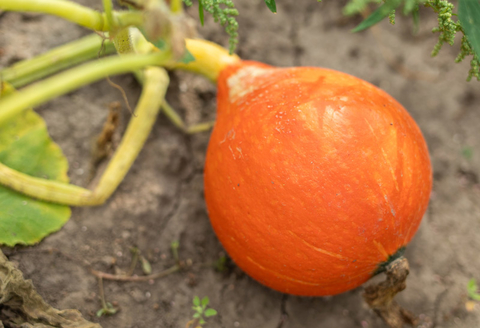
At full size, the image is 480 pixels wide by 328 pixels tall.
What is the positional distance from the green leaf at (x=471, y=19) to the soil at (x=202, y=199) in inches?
51.4

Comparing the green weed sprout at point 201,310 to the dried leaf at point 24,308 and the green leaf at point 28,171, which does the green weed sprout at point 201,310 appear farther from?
the green leaf at point 28,171

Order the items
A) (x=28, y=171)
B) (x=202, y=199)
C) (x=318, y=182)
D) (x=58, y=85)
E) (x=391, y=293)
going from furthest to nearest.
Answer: (x=202, y=199) < (x=28, y=171) < (x=391, y=293) < (x=318, y=182) < (x=58, y=85)

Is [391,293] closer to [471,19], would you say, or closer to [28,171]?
[471,19]

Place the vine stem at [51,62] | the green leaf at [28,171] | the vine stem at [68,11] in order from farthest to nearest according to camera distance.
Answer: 1. the vine stem at [51,62]
2. the green leaf at [28,171]
3. the vine stem at [68,11]

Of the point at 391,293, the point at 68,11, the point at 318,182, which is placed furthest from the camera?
the point at 391,293

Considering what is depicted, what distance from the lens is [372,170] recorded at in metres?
1.48

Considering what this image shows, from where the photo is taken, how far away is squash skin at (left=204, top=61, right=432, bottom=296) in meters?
1.47

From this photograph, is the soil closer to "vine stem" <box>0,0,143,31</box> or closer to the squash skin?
the squash skin

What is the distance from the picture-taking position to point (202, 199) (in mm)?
2273

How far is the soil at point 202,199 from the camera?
1.90m

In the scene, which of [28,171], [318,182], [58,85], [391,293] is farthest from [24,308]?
[391,293]

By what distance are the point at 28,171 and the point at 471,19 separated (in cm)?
195

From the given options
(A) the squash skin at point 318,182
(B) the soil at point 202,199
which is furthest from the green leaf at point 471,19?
(B) the soil at point 202,199

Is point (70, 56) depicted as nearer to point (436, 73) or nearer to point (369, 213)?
point (369, 213)
